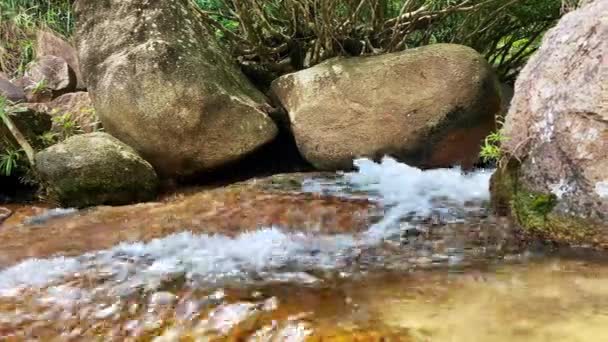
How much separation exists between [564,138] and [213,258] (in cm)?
151

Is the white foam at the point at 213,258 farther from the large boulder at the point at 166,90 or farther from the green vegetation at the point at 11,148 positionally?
the green vegetation at the point at 11,148

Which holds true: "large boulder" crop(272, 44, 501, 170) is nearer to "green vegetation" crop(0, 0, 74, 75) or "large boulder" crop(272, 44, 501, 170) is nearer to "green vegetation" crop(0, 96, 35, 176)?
"green vegetation" crop(0, 96, 35, 176)

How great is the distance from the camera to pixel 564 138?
232cm

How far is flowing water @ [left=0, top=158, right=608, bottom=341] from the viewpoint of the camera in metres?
1.62

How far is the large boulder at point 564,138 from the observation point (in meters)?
2.19

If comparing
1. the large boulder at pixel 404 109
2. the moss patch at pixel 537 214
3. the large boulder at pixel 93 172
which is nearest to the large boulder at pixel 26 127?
the large boulder at pixel 93 172

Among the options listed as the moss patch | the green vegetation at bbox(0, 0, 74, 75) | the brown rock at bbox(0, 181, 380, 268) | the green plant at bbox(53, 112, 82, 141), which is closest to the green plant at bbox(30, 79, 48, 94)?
the green vegetation at bbox(0, 0, 74, 75)

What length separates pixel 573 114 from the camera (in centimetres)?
231

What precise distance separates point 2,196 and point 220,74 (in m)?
1.87

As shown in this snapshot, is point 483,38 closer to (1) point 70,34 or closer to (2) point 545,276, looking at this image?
(2) point 545,276

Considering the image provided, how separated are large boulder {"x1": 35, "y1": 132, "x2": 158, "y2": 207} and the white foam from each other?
1.04 m

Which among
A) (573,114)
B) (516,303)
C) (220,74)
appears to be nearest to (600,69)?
(573,114)

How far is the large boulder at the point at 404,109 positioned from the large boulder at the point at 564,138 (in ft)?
4.07

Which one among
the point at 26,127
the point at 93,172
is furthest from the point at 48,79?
the point at 93,172
